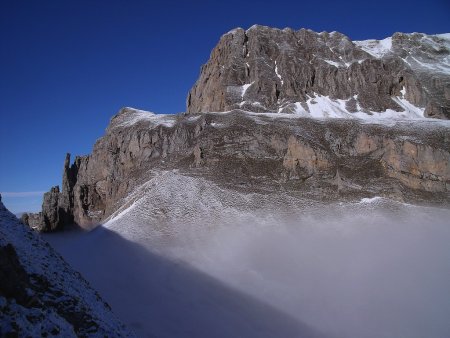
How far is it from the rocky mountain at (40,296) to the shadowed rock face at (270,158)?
36.3 meters

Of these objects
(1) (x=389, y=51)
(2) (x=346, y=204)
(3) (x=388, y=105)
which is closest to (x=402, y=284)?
(2) (x=346, y=204)

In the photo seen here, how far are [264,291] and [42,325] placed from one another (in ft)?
67.9

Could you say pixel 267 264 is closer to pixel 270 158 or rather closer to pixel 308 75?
pixel 270 158

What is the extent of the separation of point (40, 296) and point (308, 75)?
95.5 m

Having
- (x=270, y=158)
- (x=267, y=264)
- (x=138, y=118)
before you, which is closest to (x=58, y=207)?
(x=138, y=118)

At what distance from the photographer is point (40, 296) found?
14.0 metres

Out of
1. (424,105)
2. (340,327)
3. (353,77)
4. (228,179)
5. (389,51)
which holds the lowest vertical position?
(340,327)

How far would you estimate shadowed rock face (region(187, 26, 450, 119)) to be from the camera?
9119 centimetres

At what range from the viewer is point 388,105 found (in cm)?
9031

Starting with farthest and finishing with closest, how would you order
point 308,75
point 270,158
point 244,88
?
point 308,75
point 244,88
point 270,158

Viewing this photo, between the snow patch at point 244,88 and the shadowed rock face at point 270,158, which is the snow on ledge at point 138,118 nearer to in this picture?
the shadowed rock face at point 270,158

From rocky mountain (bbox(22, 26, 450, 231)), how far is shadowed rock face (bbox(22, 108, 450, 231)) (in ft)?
0.64

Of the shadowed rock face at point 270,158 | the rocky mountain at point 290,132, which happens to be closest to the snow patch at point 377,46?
the rocky mountain at point 290,132

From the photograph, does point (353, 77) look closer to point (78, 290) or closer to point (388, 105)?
point (388, 105)
